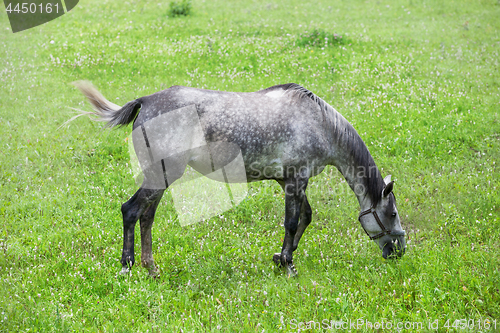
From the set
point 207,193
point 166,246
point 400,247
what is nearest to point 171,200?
point 207,193

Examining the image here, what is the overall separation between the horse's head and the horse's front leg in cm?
119

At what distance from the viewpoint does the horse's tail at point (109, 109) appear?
609cm

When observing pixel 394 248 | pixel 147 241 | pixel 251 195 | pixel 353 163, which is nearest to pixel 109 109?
pixel 147 241

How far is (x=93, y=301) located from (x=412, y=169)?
23.6ft

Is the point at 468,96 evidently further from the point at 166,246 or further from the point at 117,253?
the point at 117,253

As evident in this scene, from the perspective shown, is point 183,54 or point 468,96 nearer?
point 468,96

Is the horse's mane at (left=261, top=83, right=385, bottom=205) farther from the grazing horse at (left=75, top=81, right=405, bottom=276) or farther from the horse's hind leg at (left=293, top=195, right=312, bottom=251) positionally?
the horse's hind leg at (left=293, top=195, right=312, bottom=251)

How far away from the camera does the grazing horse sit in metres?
5.84

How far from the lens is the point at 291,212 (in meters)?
6.25

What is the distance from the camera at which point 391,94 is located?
1225cm

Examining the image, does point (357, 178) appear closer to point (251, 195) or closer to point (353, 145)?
point (353, 145)

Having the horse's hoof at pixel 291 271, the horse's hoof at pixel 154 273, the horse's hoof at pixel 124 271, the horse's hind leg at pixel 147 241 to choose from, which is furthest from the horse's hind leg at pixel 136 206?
the horse's hoof at pixel 291 271

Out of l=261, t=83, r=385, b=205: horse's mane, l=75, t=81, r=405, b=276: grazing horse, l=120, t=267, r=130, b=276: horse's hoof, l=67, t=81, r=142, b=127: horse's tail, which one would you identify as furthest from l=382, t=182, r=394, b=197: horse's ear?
l=120, t=267, r=130, b=276: horse's hoof

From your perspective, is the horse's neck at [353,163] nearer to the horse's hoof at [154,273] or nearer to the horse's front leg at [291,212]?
the horse's front leg at [291,212]
